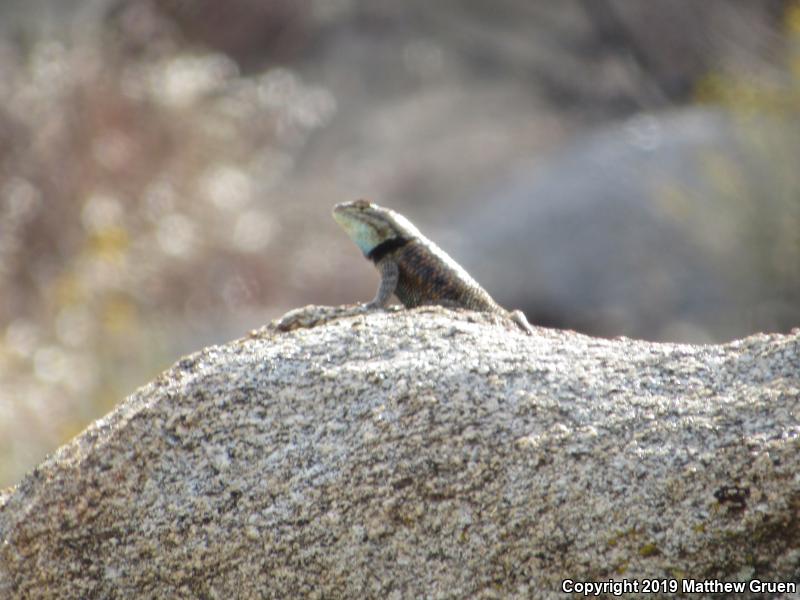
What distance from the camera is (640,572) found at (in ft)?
8.77

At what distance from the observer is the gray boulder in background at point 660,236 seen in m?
11.8

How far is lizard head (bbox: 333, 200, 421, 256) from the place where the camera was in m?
4.45

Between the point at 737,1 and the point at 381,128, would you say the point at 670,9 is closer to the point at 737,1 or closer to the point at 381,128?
the point at 737,1

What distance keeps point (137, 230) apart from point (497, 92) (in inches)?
399

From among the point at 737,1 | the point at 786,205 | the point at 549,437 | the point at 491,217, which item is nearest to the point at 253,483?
the point at 549,437

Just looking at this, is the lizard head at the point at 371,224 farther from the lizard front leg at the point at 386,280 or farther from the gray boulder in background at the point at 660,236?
the gray boulder in background at the point at 660,236

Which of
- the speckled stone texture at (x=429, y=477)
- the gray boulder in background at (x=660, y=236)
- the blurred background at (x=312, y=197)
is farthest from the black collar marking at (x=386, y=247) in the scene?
the gray boulder in background at (x=660, y=236)

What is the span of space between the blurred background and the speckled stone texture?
457 cm

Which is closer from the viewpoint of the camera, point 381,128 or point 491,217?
point 491,217

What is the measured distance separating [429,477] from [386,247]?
1664mm

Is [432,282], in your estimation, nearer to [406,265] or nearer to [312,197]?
[406,265]

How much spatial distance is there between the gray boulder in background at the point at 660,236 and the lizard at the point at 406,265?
618 cm

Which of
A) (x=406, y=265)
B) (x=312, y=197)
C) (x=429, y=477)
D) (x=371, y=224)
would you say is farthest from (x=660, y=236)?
(x=429, y=477)

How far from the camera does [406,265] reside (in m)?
4.33
